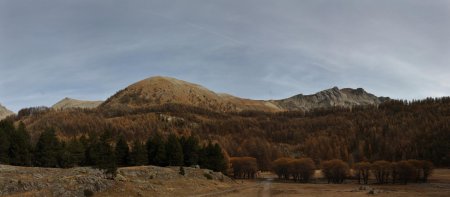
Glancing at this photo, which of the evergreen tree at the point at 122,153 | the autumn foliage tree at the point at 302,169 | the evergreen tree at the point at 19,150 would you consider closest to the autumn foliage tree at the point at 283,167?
the autumn foliage tree at the point at 302,169

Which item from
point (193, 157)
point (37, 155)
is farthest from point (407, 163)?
point (37, 155)

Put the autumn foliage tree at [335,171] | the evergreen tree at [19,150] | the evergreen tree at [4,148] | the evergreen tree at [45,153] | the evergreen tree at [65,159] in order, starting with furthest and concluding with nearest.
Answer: the autumn foliage tree at [335,171], the evergreen tree at [65,159], the evergreen tree at [45,153], the evergreen tree at [19,150], the evergreen tree at [4,148]

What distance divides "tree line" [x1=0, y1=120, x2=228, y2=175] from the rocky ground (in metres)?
11.2

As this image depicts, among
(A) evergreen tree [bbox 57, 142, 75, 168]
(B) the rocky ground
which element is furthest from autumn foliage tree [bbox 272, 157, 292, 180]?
(A) evergreen tree [bbox 57, 142, 75, 168]

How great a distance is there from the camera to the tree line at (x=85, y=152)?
107 metres

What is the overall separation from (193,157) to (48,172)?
64571mm

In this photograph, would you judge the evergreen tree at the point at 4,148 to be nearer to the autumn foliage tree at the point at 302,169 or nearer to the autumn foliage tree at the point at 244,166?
the autumn foliage tree at the point at 244,166

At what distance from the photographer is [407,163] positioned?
148875mm

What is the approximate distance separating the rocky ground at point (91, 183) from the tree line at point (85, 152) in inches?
440

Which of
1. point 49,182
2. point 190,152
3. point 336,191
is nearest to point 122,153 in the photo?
point 190,152

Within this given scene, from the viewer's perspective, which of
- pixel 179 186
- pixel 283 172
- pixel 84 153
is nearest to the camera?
pixel 179 186

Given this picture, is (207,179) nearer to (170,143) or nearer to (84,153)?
(170,143)

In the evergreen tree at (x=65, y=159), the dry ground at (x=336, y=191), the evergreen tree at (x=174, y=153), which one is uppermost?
the evergreen tree at (x=174, y=153)

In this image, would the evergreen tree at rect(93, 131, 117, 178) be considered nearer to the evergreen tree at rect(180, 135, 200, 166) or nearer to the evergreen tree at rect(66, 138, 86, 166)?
the evergreen tree at rect(66, 138, 86, 166)
